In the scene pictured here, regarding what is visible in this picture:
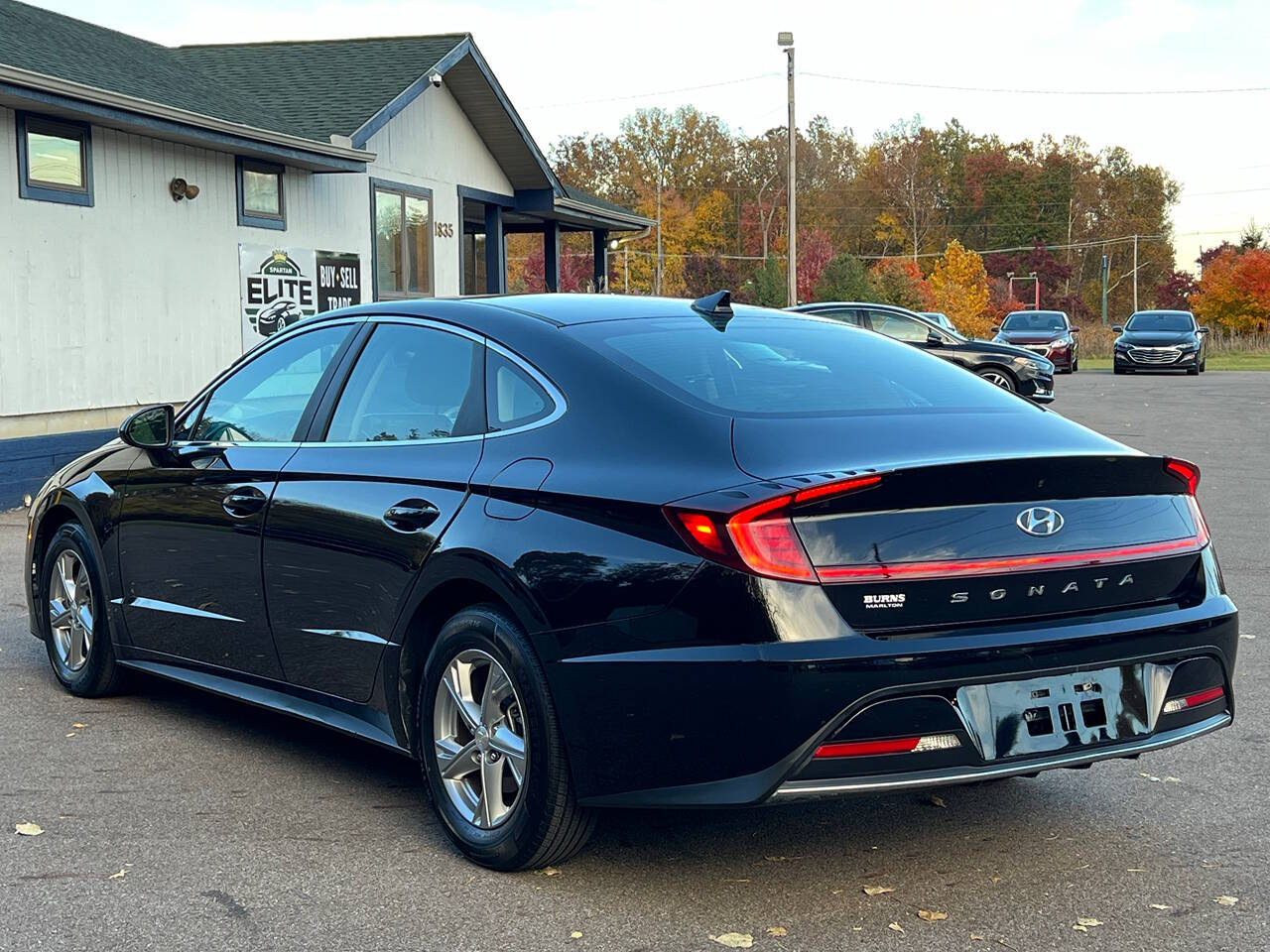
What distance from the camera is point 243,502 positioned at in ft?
17.2

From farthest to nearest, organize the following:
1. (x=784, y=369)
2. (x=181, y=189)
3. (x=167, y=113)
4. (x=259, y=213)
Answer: (x=259, y=213) → (x=181, y=189) → (x=167, y=113) → (x=784, y=369)

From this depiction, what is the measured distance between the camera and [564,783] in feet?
13.1

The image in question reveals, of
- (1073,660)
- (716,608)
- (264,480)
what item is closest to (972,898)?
(1073,660)

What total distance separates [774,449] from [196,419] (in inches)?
112

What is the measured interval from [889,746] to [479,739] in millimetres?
1207

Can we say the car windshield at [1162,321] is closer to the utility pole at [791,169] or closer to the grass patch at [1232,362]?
the grass patch at [1232,362]

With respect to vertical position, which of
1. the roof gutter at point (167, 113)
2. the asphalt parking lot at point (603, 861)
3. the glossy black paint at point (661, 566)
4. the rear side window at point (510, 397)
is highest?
the roof gutter at point (167, 113)

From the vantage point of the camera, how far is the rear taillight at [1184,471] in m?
4.18

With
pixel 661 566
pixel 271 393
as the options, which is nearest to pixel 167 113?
pixel 271 393

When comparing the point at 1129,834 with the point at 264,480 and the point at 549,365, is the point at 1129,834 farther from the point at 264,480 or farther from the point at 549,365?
the point at 264,480

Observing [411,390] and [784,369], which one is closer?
[784,369]

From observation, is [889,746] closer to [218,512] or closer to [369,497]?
[369,497]

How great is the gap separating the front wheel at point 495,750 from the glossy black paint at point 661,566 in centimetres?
8

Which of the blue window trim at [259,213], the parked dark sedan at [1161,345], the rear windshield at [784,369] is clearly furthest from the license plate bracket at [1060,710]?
the parked dark sedan at [1161,345]
